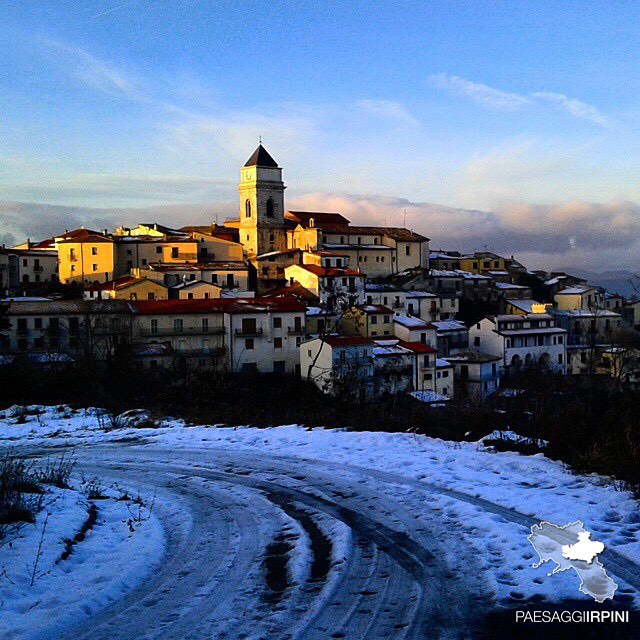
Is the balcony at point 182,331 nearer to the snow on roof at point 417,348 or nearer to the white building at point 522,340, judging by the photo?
the snow on roof at point 417,348

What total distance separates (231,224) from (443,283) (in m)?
29.0

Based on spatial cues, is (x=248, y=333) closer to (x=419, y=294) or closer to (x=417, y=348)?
(x=417, y=348)

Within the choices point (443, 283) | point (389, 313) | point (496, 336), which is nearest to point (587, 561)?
point (389, 313)

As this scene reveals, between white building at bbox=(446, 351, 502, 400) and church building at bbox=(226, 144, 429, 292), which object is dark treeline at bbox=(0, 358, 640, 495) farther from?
church building at bbox=(226, 144, 429, 292)

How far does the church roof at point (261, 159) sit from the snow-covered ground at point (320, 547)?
245 feet

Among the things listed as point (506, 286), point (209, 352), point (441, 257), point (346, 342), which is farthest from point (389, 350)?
point (441, 257)

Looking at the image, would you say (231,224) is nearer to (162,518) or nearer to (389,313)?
(389,313)

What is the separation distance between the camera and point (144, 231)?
83.5m

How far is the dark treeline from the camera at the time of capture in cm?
916

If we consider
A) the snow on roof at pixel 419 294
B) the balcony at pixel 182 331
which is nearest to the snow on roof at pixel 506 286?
the snow on roof at pixel 419 294

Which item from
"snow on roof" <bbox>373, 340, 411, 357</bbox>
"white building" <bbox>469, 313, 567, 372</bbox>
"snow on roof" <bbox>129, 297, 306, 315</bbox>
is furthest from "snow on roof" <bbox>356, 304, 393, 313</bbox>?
"white building" <bbox>469, 313, 567, 372</bbox>

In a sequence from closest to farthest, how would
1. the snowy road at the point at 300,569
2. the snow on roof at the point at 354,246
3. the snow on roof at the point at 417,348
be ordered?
the snowy road at the point at 300,569 < the snow on roof at the point at 417,348 < the snow on roof at the point at 354,246

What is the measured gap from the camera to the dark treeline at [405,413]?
361 inches

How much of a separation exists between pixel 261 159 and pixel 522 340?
39508 millimetres
